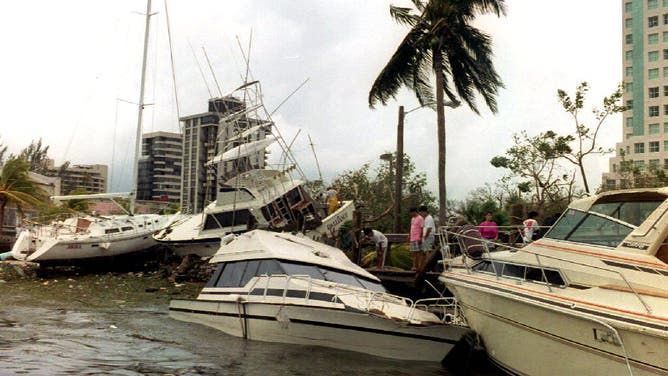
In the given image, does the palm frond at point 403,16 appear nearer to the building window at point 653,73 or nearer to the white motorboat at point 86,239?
the white motorboat at point 86,239

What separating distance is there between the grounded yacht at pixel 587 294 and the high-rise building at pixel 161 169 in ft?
395

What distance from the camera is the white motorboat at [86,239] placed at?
88.5 ft

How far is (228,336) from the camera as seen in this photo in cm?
1246

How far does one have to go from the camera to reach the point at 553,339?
7855 millimetres

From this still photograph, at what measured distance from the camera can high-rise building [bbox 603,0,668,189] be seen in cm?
7462

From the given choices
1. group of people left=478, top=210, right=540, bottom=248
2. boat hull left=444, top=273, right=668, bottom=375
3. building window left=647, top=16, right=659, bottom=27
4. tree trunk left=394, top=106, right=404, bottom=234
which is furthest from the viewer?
building window left=647, top=16, right=659, bottom=27

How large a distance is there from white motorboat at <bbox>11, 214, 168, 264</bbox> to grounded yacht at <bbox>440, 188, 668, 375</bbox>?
2205cm

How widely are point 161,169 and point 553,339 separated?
411 ft

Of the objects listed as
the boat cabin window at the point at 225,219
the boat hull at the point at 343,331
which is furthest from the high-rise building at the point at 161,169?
the boat hull at the point at 343,331

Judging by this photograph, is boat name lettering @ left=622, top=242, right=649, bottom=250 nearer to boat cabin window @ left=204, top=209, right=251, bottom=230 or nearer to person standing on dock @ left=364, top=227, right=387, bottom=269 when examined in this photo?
person standing on dock @ left=364, top=227, right=387, bottom=269

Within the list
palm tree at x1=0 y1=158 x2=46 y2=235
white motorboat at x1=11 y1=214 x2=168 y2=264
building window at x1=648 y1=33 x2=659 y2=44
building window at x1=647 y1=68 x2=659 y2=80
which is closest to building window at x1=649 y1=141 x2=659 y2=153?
building window at x1=647 y1=68 x2=659 y2=80

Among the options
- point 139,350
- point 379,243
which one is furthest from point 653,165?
point 139,350

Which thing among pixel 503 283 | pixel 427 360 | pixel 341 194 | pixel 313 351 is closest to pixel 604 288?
pixel 503 283

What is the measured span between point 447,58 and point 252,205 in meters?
11.2
